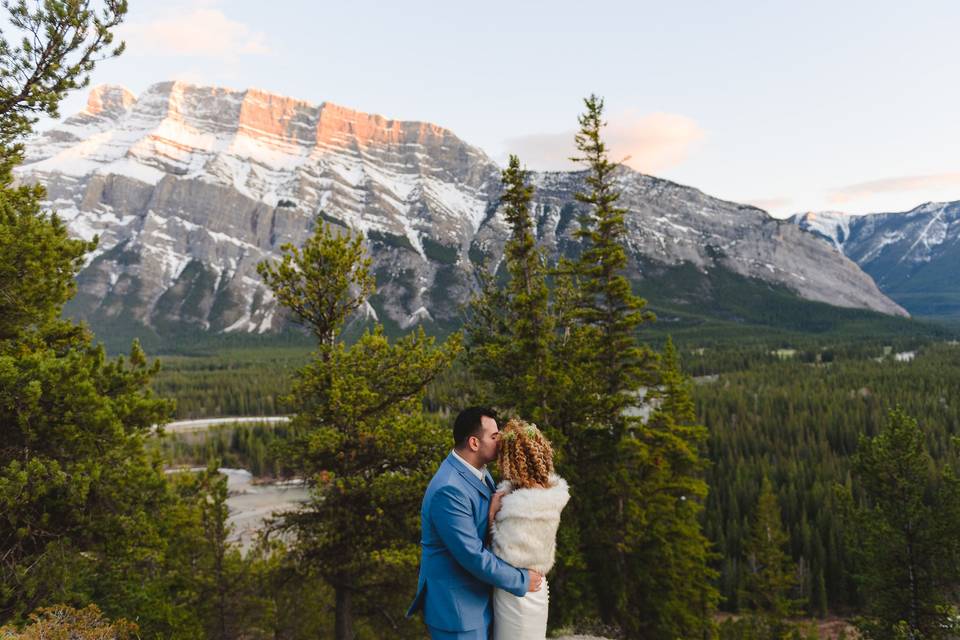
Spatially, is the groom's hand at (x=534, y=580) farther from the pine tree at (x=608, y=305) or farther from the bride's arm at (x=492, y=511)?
the pine tree at (x=608, y=305)

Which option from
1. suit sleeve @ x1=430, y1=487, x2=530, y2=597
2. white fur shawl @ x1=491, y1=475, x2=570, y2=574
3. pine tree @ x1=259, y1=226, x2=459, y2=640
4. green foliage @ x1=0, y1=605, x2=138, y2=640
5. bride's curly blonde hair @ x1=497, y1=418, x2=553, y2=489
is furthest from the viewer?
pine tree @ x1=259, y1=226, x2=459, y2=640

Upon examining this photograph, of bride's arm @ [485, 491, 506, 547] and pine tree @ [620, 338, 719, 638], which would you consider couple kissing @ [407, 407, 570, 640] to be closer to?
bride's arm @ [485, 491, 506, 547]

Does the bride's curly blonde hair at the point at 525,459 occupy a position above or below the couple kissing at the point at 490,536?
above

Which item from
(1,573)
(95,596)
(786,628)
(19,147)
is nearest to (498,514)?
(1,573)

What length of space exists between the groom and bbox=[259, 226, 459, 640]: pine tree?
930 centimetres

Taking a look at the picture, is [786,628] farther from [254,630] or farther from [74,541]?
[74,541]

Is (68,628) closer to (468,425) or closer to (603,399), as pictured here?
(468,425)

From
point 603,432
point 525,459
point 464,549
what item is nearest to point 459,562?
point 464,549

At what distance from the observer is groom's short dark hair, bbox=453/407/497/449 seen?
491 cm

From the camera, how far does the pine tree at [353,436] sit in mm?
14125

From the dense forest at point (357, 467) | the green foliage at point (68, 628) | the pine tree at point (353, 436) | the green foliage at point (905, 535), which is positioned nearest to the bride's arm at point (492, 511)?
the green foliage at point (68, 628)

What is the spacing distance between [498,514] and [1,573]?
10.1 m

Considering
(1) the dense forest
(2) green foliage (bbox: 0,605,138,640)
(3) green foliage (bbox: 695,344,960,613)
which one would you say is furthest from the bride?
(3) green foliage (bbox: 695,344,960,613)

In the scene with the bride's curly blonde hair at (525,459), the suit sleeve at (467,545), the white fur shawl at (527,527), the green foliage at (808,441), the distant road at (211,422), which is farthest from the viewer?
the distant road at (211,422)
